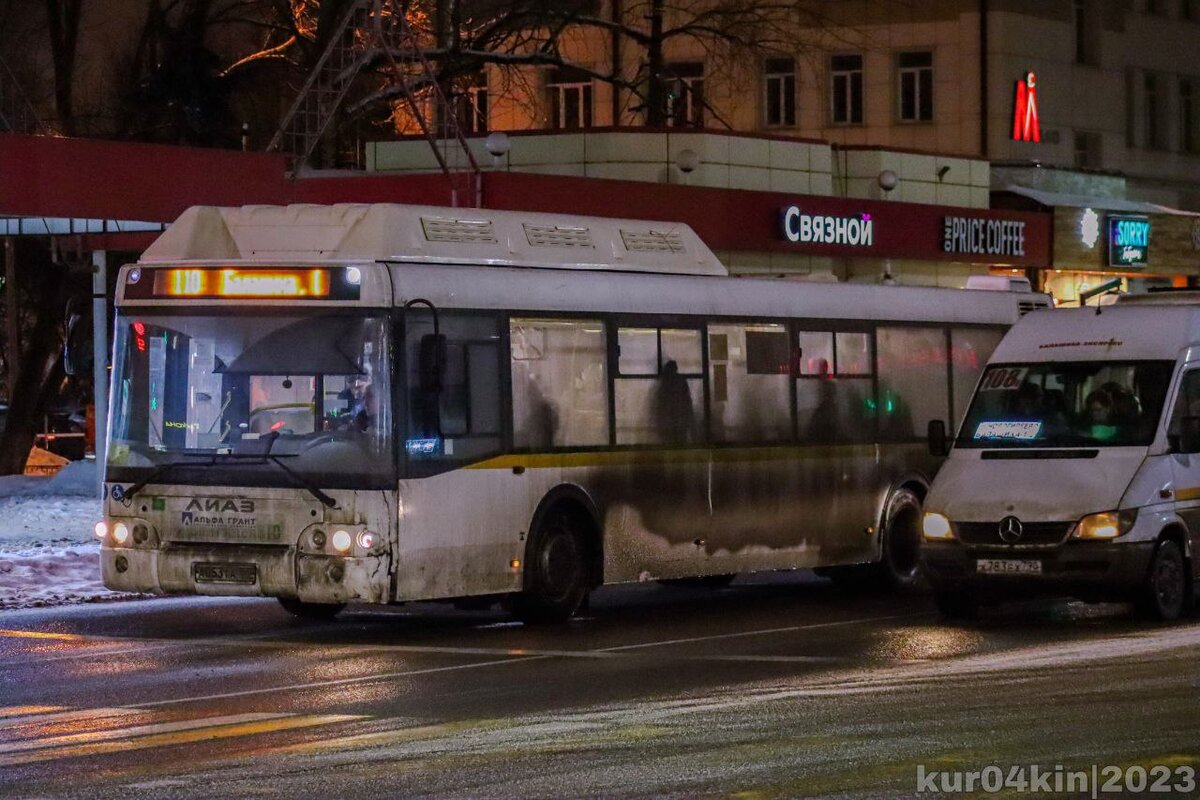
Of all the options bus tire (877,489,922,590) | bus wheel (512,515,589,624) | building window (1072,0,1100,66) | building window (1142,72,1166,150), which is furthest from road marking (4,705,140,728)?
building window (1142,72,1166,150)

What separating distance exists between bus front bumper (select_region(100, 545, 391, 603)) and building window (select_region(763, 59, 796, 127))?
40.0 metres

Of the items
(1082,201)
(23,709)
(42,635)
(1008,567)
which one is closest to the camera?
(23,709)

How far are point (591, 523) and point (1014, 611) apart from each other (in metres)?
3.56

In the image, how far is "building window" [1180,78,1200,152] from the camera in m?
57.5

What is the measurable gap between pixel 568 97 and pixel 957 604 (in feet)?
134

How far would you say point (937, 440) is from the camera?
18.4 metres

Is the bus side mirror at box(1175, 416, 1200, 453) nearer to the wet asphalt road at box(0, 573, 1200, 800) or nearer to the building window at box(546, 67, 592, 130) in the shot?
the wet asphalt road at box(0, 573, 1200, 800)

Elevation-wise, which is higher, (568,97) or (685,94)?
(568,97)

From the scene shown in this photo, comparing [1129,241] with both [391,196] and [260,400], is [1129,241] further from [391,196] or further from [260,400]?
[260,400]

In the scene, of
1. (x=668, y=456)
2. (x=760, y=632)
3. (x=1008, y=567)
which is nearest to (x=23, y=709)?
(x=760, y=632)

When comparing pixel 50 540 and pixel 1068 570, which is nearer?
pixel 1068 570

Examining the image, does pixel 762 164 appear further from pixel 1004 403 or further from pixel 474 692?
pixel 474 692

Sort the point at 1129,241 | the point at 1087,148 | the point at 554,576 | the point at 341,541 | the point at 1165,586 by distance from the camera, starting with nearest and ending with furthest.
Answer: the point at 341,541, the point at 1165,586, the point at 554,576, the point at 1129,241, the point at 1087,148

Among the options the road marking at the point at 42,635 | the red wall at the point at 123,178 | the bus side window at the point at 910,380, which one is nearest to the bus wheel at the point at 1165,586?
the bus side window at the point at 910,380
